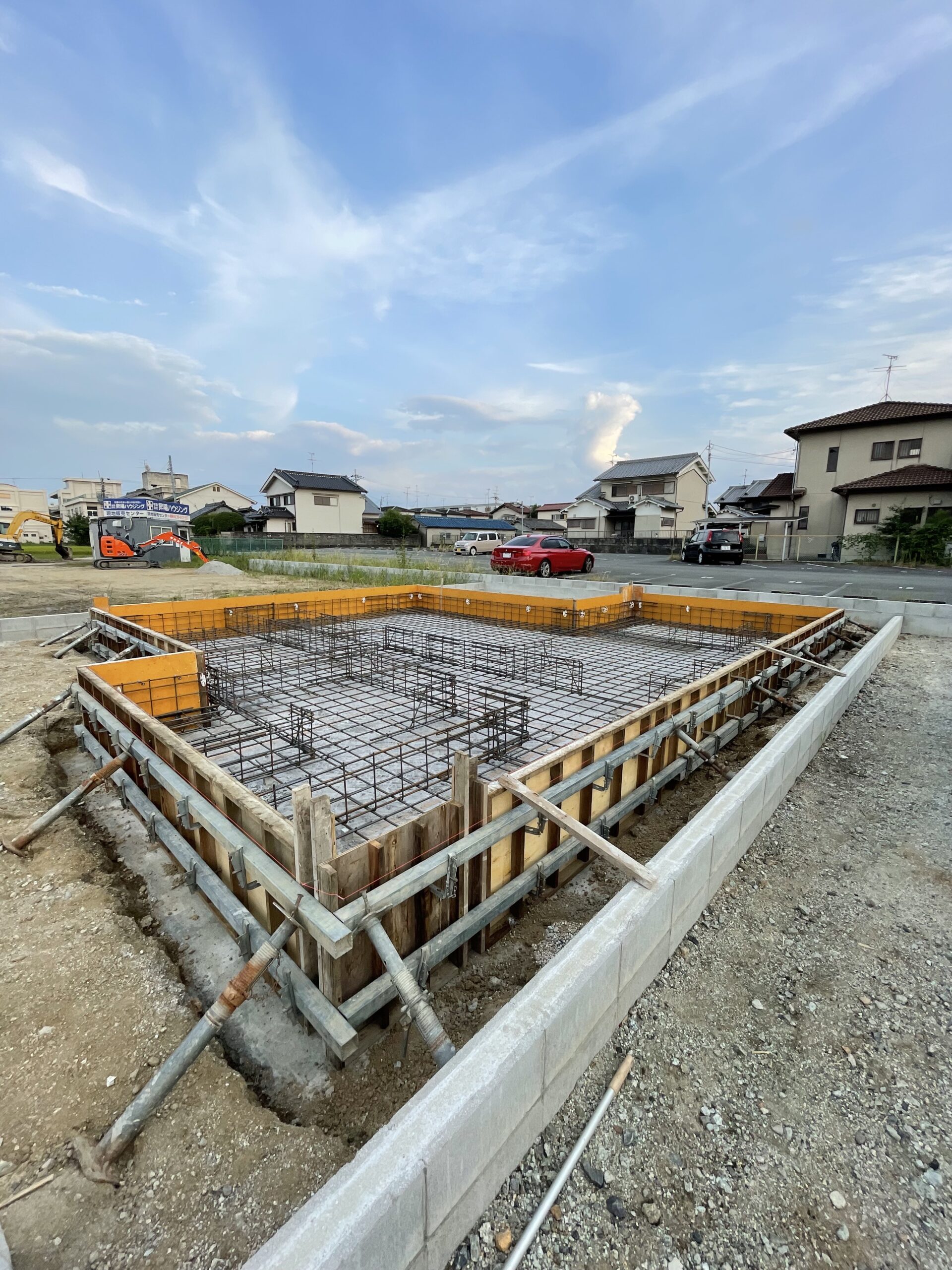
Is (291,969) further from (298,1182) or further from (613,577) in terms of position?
(613,577)

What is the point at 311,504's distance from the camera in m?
33.5

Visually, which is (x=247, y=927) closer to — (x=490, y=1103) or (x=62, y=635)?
(x=490, y=1103)

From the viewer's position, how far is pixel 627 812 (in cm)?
382

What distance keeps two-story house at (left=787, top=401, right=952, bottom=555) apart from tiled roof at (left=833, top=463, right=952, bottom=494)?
25mm

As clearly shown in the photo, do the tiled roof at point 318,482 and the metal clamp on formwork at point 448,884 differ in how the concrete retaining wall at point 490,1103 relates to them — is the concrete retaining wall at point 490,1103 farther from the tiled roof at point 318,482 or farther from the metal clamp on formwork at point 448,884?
the tiled roof at point 318,482

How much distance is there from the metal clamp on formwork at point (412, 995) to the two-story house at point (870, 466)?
2394cm

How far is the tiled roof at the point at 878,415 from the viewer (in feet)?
70.7

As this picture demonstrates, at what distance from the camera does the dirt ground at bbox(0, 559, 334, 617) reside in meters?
12.0


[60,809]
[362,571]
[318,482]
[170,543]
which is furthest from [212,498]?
[60,809]

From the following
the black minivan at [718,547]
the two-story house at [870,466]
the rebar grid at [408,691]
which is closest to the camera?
the rebar grid at [408,691]

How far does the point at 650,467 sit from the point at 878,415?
11906mm

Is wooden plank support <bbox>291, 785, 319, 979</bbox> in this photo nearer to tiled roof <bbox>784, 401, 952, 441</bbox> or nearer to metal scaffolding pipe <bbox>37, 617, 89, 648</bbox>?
metal scaffolding pipe <bbox>37, 617, 89, 648</bbox>

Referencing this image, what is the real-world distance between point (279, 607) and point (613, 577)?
8799 millimetres

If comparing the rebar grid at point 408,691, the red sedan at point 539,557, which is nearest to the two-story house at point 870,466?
the red sedan at point 539,557
